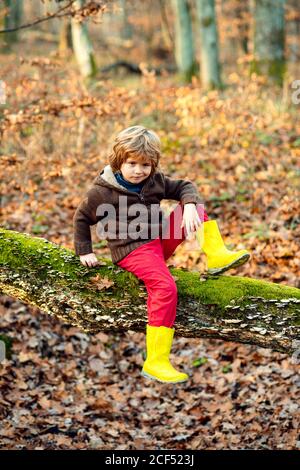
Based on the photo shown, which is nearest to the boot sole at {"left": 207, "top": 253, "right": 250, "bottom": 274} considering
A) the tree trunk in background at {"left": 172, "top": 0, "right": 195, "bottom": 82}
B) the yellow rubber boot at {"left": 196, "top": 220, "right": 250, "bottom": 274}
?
the yellow rubber boot at {"left": 196, "top": 220, "right": 250, "bottom": 274}

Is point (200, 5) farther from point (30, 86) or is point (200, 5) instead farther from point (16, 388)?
point (16, 388)

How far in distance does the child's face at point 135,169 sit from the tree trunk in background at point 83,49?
9854 mm

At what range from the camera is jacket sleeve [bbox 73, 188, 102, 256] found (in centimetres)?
416

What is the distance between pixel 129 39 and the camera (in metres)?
26.1

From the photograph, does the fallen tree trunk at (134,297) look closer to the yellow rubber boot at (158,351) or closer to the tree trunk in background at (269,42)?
the yellow rubber boot at (158,351)

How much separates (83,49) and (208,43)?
122 inches

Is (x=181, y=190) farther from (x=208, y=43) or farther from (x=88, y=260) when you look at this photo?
(x=208, y=43)

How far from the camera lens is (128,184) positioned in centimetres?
421

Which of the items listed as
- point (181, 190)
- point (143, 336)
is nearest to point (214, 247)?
point (181, 190)

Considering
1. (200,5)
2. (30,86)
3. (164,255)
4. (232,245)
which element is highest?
(200,5)
